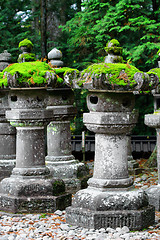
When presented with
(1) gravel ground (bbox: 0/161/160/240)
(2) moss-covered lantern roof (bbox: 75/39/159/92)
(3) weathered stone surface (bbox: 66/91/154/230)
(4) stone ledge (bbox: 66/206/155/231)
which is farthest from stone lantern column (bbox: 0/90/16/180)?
(4) stone ledge (bbox: 66/206/155/231)

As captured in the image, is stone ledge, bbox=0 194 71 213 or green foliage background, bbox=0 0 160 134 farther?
green foliage background, bbox=0 0 160 134

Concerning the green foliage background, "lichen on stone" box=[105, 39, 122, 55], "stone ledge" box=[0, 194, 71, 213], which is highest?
the green foliage background

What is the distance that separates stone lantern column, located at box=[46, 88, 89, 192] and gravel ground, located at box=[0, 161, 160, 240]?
1730 mm

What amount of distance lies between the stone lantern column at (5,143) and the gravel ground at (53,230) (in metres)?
2.18

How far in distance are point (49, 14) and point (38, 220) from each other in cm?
1149

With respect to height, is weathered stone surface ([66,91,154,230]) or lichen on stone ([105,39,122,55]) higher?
lichen on stone ([105,39,122,55])

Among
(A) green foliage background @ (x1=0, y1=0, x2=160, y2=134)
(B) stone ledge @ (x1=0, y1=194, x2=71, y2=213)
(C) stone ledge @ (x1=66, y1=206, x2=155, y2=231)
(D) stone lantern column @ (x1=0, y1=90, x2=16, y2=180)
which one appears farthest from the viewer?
(A) green foliage background @ (x1=0, y1=0, x2=160, y2=134)

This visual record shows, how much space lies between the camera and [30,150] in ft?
24.7

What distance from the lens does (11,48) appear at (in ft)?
50.1

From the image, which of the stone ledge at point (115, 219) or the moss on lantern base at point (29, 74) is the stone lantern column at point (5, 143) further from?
the stone ledge at point (115, 219)

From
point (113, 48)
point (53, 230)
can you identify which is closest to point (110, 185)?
point (53, 230)

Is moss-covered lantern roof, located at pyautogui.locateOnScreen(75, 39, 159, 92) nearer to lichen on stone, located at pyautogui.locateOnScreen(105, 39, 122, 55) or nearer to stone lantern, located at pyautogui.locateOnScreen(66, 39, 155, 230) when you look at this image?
stone lantern, located at pyautogui.locateOnScreen(66, 39, 155, 230)

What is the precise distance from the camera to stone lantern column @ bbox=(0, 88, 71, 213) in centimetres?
729

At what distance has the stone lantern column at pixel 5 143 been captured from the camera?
927 cm
